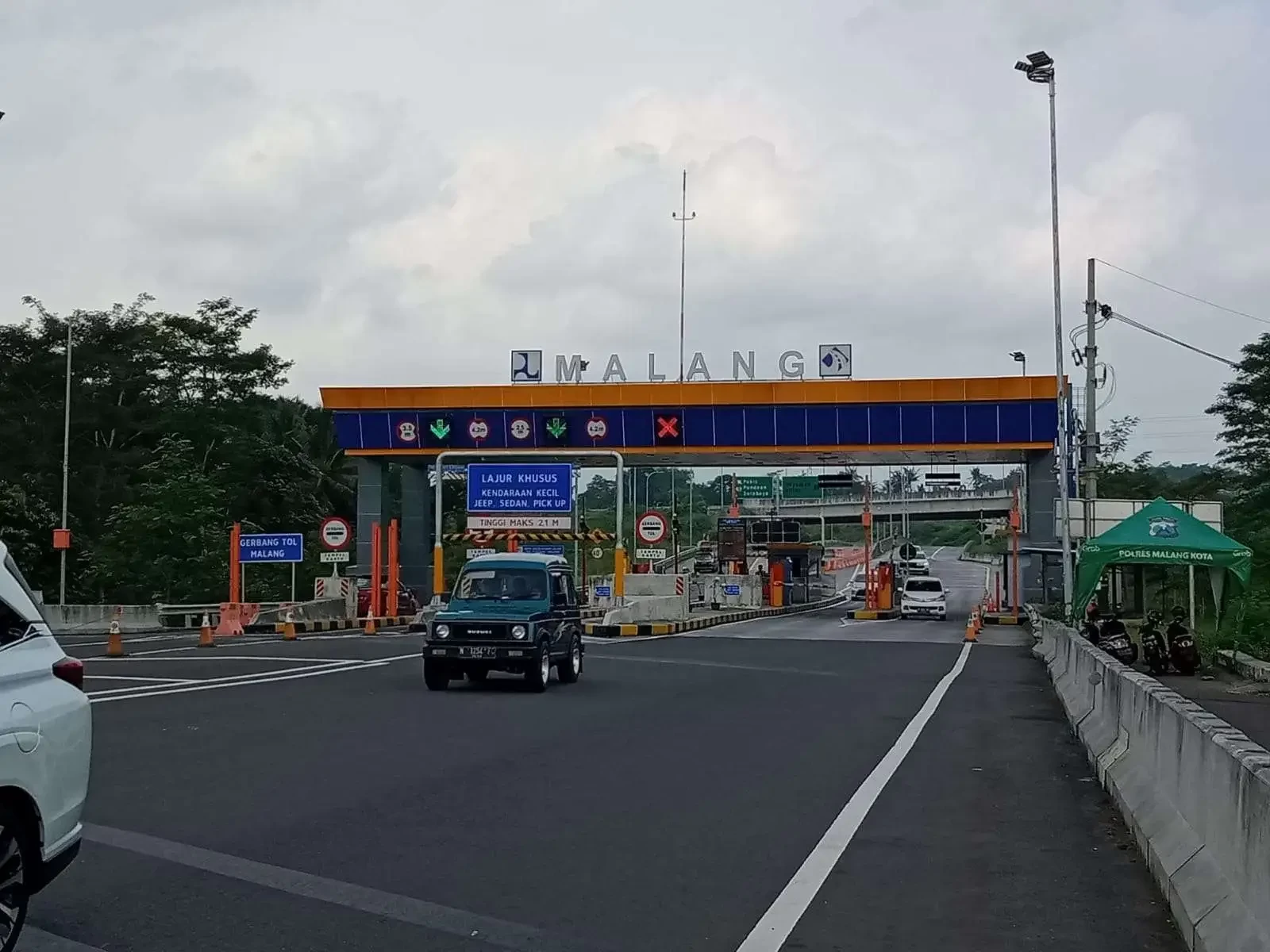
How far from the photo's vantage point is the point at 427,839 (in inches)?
352

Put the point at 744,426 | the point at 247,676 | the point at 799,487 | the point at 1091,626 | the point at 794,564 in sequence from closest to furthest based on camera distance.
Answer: the point at 247,676
the point at 1091,626
the point at 744,426
the point at 799,487
the point at 794,564

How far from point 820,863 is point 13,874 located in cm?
464

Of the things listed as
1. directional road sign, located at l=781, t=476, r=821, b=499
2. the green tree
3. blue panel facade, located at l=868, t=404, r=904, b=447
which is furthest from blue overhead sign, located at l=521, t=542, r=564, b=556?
directional road sign, located at l=781, t=476, r=821, b=499

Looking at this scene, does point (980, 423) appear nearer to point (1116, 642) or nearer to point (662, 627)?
point (662, 627)

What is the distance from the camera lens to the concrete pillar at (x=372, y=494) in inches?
2117

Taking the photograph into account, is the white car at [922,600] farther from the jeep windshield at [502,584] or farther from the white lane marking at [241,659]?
the jeep windshield at [502,584]

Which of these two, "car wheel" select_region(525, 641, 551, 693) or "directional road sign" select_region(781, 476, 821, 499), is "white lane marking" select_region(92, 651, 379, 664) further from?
"directional road sign" select_region(781, 476, 821, 499)

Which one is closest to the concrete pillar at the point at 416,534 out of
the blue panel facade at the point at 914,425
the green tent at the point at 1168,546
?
the blue panel facade at the point at 914,425

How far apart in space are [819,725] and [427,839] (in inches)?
321

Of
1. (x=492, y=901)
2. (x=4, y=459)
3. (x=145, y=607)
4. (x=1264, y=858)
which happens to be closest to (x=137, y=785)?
(x=492, y=901)

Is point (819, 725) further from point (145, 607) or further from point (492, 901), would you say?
point (145, 607)

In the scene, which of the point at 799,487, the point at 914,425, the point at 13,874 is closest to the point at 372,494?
the point at 914,425

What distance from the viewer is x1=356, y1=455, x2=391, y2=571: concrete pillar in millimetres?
53781

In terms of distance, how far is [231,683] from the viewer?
67.0 feet
